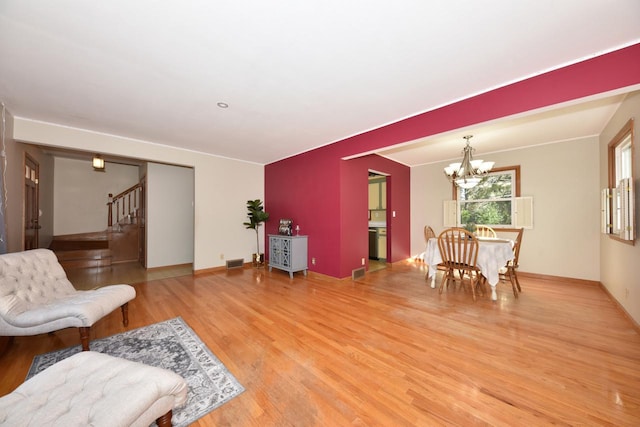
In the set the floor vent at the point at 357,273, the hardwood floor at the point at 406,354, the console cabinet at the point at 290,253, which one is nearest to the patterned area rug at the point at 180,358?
the hardwood floor at the point at 406,354

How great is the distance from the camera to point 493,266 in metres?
3.18

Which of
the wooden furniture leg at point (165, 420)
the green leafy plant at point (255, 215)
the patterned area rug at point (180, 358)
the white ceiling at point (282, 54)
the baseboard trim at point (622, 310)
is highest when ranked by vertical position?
the white ceiling at point (282, 54)

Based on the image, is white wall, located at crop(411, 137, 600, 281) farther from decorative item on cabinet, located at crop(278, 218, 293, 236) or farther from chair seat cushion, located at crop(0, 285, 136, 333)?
chair seat cushion, located at crop(0, 285, 136, 333)

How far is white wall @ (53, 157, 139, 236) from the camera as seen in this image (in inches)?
224

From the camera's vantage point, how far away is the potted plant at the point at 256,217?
516 centimetres

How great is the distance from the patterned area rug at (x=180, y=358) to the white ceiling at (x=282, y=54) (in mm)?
2464

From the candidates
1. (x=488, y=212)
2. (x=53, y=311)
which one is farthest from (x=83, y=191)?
(x=488, y=212)

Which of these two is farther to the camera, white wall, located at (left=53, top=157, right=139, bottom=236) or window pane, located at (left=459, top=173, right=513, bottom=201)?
white wall, located at (left=53, top=157, right=139, bottom=236)

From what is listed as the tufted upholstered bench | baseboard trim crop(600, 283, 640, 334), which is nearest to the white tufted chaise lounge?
the tufted upholstered bench

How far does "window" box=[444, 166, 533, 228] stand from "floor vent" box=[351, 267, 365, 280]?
7.40ft

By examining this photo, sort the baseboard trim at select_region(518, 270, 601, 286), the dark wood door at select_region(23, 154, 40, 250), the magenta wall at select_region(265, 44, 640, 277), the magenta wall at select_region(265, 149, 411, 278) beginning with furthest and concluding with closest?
1. the magenta wall at select_region(265, 149, 411, 278)
2. the baseboard trim at select_region(518, 270, 601, 286)
3. the dark wood door at select_region(23, 154, 40, 250)
4. the magenta wall at select_region(265, 44, 640, 277)

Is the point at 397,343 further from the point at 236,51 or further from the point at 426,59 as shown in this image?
the point at 236,51

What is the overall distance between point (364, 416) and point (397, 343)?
90cm

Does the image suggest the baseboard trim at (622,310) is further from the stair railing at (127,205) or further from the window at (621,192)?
the stair railing at (127,205)
